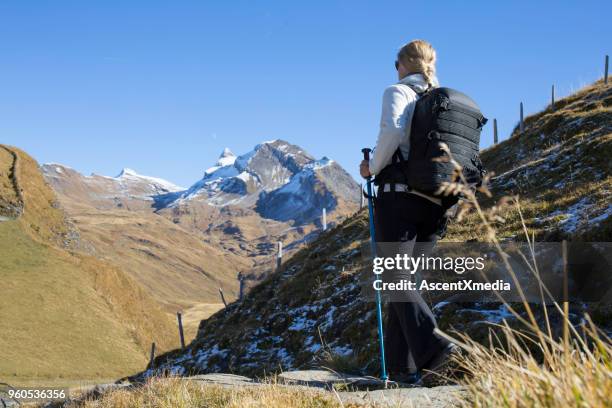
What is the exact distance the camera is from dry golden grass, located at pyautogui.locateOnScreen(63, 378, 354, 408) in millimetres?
3857

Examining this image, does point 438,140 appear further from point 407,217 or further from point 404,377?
point 404,377

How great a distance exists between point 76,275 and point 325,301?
72386mm

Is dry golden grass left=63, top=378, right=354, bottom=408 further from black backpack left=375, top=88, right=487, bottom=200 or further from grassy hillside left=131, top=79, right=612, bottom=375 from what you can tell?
grassy hillside left=131, top=79, right=612, bottom=375

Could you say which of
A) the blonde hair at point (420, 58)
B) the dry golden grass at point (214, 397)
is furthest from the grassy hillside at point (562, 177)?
the dry golden grass at point (214, 397)

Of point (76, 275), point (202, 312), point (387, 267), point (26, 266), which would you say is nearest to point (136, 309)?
point (76, 275)

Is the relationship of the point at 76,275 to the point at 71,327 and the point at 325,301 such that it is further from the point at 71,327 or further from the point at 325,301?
the point at 325,301

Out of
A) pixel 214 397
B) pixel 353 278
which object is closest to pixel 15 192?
pixel 353 278

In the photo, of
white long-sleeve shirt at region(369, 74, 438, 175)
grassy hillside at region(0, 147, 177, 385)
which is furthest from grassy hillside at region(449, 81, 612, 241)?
grassy hillside at region(0, 147, 177, 385)

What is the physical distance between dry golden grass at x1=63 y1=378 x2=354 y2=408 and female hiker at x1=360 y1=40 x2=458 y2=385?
780 mm

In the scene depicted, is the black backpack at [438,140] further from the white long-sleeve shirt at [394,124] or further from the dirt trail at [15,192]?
the dirt trail at [15,192]

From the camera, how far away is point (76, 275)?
255 ft

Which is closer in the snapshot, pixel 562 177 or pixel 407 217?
pixel 407 217

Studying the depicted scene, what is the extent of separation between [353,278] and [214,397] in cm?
1010

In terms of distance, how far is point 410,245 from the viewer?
438cm
